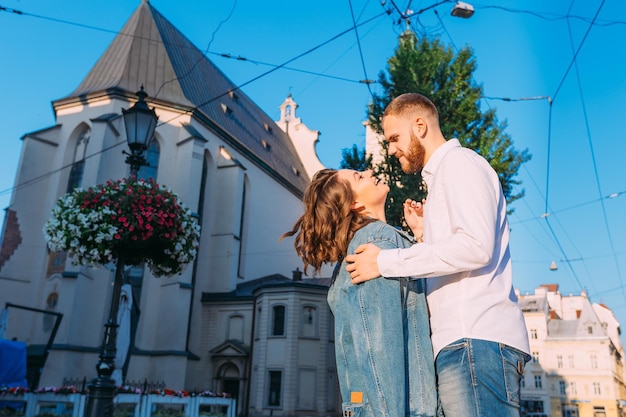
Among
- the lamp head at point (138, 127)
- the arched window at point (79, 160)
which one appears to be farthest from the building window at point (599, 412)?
the lamp head at point (138, 127)

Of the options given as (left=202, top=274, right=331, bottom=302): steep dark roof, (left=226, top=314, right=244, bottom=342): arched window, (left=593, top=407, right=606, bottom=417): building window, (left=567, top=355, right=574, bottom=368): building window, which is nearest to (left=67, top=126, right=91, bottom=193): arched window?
→ (left=202, top=274, right=331, bottom=302): steep dark roof

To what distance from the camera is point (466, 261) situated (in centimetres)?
194

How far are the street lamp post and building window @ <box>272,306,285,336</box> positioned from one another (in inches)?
851

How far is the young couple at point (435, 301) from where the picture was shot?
6.32 feet

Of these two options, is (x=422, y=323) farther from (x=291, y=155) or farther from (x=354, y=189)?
(x=291, y=155)

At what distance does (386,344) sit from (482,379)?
0.36 m

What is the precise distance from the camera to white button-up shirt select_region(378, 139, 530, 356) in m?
1.95

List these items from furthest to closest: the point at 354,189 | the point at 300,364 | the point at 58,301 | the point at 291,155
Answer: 1. the point at 291,155
2. the point at 300,364
3. the point at 58,301
4. the point at 354,189

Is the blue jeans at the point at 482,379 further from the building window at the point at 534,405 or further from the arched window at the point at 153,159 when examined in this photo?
the building window at the point at 534,405

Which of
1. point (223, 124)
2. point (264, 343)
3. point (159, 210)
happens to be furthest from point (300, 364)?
point (159, 210)

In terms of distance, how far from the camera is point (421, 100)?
2400 millimetres

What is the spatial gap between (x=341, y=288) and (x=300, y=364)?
25814 millimetres

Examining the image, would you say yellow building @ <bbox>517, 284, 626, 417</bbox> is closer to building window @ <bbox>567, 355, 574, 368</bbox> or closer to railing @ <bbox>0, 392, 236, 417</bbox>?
building window @ <bbox>567, 355, 574, 368</bbox>

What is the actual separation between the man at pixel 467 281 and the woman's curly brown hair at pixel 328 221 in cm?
22
